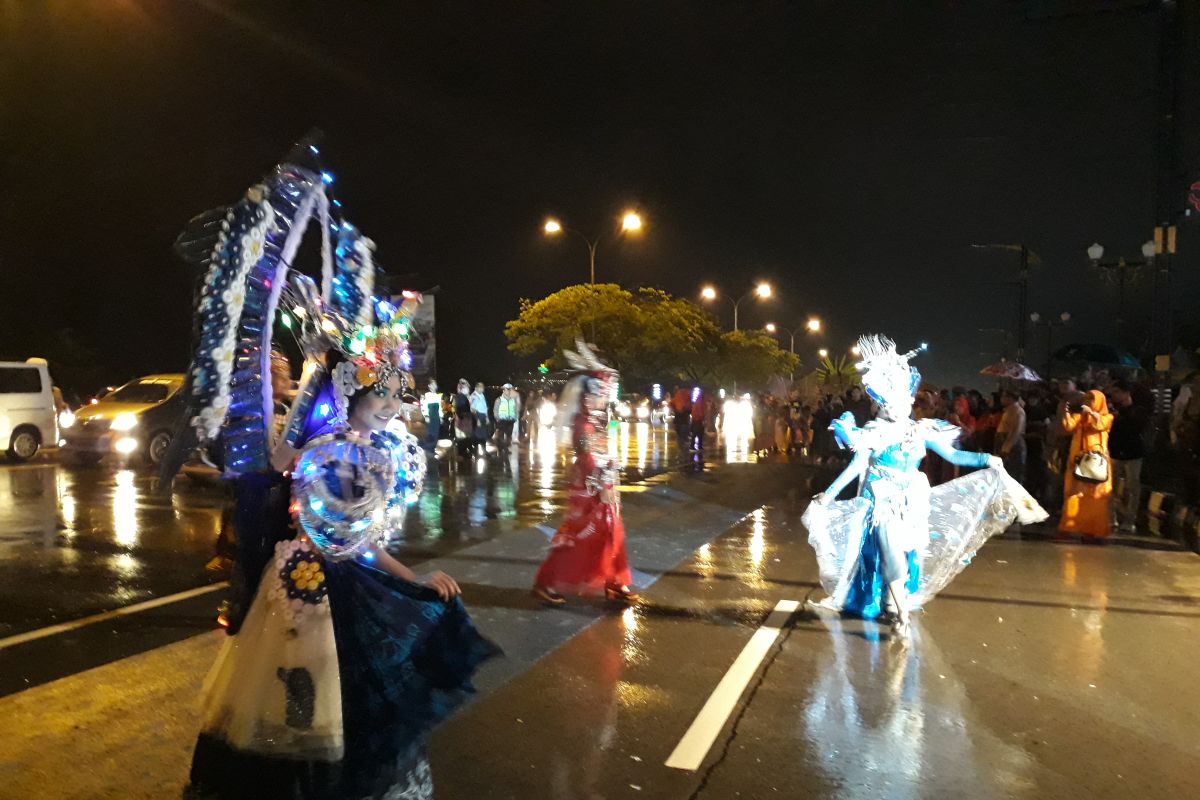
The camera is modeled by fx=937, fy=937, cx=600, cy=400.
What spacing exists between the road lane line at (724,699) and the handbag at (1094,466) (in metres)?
5.42

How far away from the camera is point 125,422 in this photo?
1736cm

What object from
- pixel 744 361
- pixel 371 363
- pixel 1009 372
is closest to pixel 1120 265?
pixel 1009 372

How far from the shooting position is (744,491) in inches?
620

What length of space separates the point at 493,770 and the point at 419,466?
4.69ft

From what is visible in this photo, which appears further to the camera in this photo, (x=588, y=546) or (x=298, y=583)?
(x=588, y=546)

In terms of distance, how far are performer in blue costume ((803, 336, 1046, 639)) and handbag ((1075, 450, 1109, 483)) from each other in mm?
3828

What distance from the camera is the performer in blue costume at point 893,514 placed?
22.4 feet

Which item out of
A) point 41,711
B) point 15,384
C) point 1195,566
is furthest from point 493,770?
point 15,384

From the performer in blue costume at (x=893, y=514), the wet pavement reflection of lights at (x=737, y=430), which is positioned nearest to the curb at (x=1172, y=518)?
the performer in blue costume at (x=893, y=514)

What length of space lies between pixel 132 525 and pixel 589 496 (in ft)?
21.1

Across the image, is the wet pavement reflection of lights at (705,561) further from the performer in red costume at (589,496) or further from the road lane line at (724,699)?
the performer in red costume at (589,496)

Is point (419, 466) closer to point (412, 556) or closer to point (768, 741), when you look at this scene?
point (768, 741)

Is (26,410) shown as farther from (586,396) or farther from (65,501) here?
(586,396)

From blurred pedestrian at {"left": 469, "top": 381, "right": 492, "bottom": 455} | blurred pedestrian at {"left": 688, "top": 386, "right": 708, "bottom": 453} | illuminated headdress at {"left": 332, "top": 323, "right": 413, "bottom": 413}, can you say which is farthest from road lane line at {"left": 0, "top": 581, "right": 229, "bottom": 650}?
blurred pedestrian at {"left": 688, "top": 386, "right": 708, "bottom": 453}
